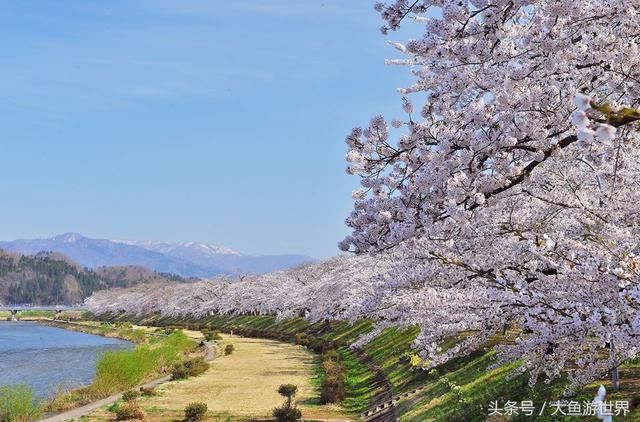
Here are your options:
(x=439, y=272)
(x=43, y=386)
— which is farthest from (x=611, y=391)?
(x=43, y=386)

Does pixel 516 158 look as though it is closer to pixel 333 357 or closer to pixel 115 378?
pixel 115 378

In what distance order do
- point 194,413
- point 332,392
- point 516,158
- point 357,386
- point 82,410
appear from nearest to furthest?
point 516,158, point 194,413, point 82,410, point 332,392, point 357,386

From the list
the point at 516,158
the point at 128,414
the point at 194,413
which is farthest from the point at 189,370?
the point at 516,158

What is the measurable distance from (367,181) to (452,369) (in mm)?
14870

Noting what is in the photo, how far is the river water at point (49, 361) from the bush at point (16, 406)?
847 cm

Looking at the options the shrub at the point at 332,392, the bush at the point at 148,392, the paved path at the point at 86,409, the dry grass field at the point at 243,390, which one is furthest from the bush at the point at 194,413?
the bush at the point at 148,392

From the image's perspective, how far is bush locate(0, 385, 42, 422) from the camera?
20844 millimetres

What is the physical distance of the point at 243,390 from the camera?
96.1 ft

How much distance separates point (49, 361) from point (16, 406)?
95.5 ft

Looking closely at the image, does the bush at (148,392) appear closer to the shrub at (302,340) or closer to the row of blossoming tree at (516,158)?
Result: the row of blossoming tree at (516,158)

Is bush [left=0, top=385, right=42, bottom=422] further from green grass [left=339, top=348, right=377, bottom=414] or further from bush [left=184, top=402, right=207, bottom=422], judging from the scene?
green grass [left=339, top=348, right=377, bottom=414]

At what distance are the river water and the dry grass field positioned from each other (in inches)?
283

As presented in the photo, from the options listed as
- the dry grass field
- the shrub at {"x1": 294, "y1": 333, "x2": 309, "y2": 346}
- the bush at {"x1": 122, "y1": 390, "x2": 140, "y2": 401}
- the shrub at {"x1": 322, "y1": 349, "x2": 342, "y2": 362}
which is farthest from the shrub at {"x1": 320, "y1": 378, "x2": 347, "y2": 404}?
the shrub at {"x1": 294, "y1": 333, "x2": 309, "y2": 346}

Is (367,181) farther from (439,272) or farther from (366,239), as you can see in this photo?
(439,272)
